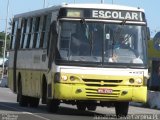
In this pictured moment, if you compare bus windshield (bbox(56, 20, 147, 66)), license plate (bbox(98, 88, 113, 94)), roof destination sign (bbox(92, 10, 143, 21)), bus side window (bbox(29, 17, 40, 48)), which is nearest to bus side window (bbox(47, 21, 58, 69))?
bus windshield (bbox(56, 20, 147, 66))

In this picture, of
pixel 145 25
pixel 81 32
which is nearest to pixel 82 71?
pixel 81 32

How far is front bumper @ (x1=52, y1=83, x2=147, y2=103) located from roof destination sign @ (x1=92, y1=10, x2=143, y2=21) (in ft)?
6.93

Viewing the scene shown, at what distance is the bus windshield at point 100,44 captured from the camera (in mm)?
20359

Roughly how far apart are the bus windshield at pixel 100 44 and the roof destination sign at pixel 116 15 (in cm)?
23

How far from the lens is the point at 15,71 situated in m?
26.9

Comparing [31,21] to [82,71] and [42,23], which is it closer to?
[42,23]

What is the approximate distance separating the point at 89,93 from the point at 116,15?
2529mm

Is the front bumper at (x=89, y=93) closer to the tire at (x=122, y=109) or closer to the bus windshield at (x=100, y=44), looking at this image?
the bus windshield at (x=100, y=44)

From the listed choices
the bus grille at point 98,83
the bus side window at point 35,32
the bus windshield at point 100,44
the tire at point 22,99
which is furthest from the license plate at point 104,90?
the tire at point 22,99

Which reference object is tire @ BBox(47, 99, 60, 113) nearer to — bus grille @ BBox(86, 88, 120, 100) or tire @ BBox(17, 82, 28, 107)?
bus grille @ BBox(86, 88, 120, 100)

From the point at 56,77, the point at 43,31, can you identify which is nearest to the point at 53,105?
the point at 56,77

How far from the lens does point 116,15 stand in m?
20.9

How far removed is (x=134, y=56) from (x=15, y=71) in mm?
7565

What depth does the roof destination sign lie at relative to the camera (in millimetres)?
20828
